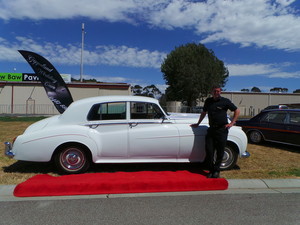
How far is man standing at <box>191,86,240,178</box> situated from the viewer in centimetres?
470

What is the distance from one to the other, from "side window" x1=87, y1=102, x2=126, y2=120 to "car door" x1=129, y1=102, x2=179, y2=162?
22 cm

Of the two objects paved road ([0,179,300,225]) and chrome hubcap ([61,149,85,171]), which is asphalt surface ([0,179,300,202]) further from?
chrome hubcap ([61,149,85,171])

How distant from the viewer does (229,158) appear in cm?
543

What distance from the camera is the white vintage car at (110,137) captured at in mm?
4824

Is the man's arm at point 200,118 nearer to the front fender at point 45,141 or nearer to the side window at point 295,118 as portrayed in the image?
→ the front fender at point 45,141

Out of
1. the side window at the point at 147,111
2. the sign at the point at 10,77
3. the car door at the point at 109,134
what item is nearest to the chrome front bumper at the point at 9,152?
the car door at the point at 109,134

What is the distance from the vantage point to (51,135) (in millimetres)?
4816

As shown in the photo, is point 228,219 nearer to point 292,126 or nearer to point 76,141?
point 76,141

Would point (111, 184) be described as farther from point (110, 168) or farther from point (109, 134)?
point (110, 168)

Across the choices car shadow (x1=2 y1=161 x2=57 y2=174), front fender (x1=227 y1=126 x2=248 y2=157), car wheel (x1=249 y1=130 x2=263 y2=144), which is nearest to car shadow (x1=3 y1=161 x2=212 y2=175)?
car shadow (x1=2 y1=161 x2=57 y2=174)

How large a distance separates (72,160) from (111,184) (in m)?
1.13

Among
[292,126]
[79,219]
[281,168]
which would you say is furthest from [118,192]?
[292,126]

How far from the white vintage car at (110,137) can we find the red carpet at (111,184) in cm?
36

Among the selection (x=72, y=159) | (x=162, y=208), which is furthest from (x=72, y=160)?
(x=162, y=208)
